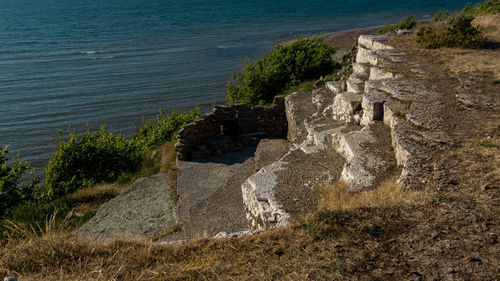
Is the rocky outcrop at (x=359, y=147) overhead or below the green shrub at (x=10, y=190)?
overhead

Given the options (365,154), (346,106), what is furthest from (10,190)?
(365,154)

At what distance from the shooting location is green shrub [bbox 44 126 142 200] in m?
11.9

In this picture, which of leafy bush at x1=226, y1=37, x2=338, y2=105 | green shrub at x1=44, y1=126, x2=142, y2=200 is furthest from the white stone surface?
green shrub at x1=44, y1=126, x2=142, y2=200

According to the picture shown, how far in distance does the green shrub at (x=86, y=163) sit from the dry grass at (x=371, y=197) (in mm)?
8611

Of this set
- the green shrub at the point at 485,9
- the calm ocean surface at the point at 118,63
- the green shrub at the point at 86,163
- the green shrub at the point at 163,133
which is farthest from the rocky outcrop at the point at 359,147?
the calm ocean surface at the point at 118,63

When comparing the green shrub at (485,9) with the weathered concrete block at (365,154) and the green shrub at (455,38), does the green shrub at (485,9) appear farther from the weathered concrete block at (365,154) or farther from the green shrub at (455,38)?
the weathered concrete block at (365,154)

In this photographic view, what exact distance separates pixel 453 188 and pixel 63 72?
1178 inches

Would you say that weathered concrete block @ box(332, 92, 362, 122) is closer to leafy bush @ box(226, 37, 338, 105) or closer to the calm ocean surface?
leafy bush @ box(226, 37, 338, 105)

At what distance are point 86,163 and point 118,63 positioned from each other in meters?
21.4

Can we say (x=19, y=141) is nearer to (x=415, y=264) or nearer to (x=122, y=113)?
(x=122, y=113)

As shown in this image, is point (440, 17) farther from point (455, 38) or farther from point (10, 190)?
point (10, 190)

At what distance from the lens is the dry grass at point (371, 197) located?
183 inches

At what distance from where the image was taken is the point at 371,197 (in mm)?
4953

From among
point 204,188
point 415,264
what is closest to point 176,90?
point 204,188
